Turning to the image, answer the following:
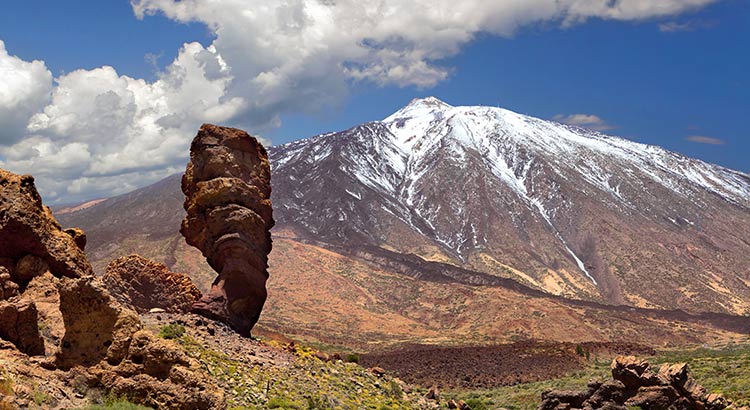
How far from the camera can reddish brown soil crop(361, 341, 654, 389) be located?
45.2 m

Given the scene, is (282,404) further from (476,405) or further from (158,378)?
(476,405)

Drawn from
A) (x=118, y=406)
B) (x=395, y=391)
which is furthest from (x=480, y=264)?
(x=118, y=406)

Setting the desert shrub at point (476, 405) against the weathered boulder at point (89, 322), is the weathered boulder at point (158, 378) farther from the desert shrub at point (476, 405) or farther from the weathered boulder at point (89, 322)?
the desert shrub at point (476, 405)

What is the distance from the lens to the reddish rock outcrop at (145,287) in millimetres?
24547

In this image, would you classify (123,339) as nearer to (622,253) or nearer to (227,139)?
(227,139)

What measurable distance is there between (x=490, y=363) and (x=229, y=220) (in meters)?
32.9

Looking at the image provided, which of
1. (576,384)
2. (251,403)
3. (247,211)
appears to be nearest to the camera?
(251,403)

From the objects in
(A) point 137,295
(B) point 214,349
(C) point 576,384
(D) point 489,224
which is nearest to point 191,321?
(B) point 214,349

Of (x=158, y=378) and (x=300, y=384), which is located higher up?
(x=158, y=378)

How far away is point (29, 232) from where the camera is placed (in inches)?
632

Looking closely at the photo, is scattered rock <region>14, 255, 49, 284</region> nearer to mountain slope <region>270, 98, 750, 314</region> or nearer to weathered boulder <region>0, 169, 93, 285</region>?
weathered boulder <region>0, 169, 93, 285</region>

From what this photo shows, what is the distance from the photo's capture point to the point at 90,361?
1251 centimetres

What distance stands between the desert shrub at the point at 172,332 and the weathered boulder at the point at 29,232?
324cm

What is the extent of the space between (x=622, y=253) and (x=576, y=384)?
12630cm
